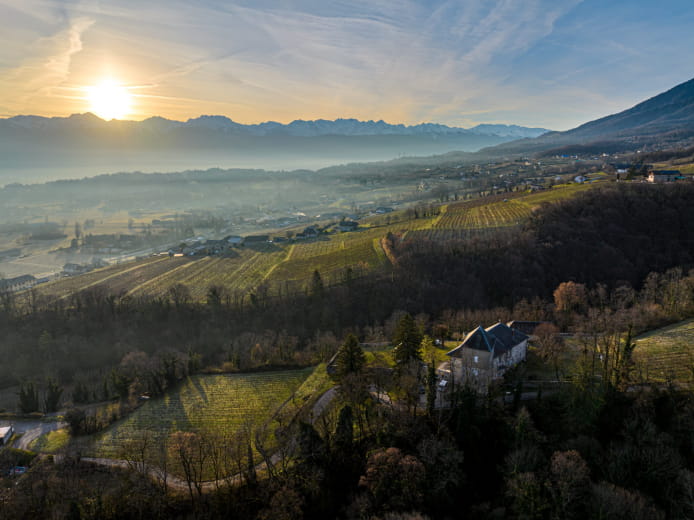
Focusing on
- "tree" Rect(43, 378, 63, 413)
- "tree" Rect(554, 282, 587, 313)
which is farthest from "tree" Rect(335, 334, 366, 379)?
"tree" Rect(554, 282, 587, 313)

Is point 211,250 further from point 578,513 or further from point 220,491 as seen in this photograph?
point 578,513

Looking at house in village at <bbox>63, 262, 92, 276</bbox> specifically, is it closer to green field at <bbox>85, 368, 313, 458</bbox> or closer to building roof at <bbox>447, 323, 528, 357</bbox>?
green field at <bbox>85, 368, 313, 458</bbox>

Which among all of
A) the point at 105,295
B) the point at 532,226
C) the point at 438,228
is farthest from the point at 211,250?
the point at 532,226

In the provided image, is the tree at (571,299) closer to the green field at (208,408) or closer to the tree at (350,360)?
the tree at (350,360)

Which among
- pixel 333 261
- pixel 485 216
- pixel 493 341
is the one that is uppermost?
pixel 485 216

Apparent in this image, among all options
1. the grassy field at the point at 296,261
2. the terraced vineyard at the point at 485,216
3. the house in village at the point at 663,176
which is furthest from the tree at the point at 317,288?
the house in village at the point at 663,176

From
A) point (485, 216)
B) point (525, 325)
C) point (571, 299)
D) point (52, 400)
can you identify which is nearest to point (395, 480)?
point (525, 325)

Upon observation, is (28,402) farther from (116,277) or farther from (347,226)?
(347,226)

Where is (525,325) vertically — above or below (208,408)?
above
